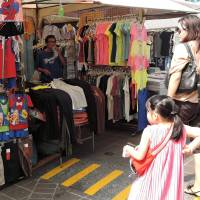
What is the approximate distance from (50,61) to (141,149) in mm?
4107

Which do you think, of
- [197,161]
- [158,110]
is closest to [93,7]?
[197,161]

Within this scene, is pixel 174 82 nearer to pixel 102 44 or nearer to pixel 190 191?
pixel 190 191

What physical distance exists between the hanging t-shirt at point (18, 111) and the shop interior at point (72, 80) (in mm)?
12

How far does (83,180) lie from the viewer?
4.11 meters

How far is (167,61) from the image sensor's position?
9.09 m

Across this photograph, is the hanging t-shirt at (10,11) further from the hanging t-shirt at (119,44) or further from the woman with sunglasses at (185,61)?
the hanging t-shirt at (119,44)

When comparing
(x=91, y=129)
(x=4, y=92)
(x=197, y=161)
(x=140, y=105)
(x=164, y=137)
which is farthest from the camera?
(x=140, y=105)

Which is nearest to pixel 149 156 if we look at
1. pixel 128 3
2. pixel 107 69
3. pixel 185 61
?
pixel 185 61

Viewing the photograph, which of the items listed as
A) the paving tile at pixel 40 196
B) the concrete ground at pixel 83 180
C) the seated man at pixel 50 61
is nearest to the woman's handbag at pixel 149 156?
the concrete ground at pixel 83 180

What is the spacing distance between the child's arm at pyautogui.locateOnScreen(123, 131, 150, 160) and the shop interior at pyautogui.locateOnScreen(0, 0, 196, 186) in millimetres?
2063

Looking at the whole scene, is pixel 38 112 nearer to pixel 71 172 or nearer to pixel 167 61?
pixel 71 172

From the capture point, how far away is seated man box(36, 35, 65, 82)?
5848mm

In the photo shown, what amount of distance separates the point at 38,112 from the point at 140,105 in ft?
6.67

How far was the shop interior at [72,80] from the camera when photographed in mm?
3854
